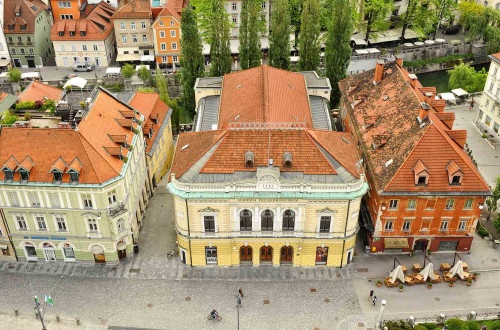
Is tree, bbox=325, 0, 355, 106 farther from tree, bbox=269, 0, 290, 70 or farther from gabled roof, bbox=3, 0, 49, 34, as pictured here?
gabled roof, bbox=3, 0, 49, 34

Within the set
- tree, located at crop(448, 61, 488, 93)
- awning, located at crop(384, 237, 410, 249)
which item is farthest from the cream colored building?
awning, located at crop(384, 237, 410, 249)

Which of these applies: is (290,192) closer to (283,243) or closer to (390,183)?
(283,243)

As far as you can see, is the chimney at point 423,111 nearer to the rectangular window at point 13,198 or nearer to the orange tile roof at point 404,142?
the orange tile roof at point 404,142

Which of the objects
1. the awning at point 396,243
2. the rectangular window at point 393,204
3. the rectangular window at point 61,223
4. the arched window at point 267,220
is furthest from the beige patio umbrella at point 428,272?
the rectangular window at point 61,223

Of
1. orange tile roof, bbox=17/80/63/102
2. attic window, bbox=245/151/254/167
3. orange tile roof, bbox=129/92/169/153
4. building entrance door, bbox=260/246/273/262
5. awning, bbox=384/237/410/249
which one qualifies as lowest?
building entrance door, bbox=260/246/273/262

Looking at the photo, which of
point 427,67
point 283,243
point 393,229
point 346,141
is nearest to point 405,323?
point 393,229
